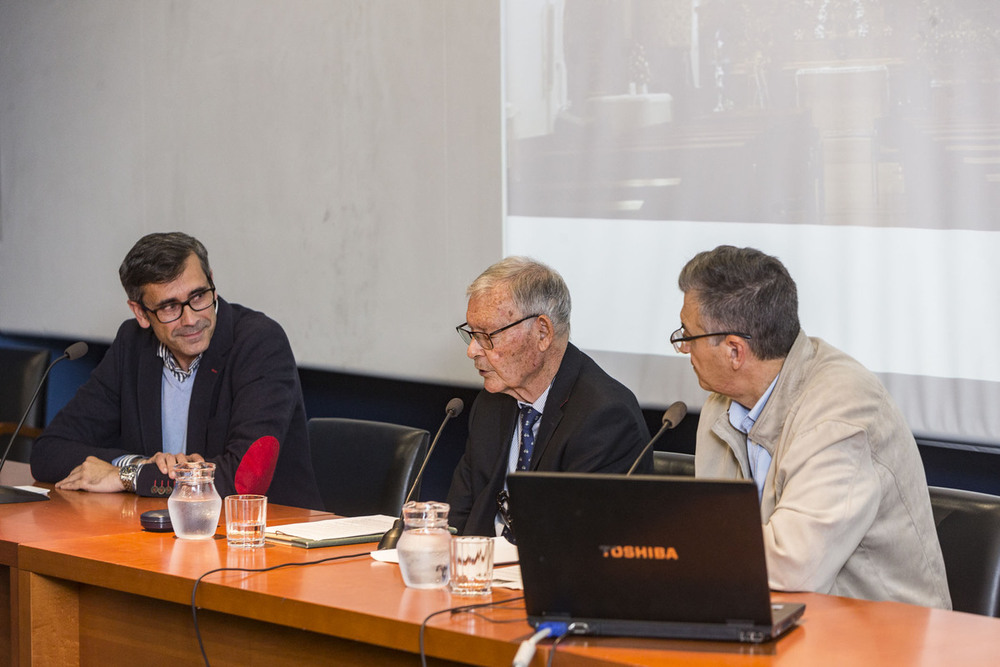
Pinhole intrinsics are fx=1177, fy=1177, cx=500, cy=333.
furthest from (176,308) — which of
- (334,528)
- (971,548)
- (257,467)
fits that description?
(971,548)

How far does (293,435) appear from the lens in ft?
9.87

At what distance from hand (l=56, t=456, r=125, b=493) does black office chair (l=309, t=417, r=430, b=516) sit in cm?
53

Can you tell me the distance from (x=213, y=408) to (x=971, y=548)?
6.00 feet

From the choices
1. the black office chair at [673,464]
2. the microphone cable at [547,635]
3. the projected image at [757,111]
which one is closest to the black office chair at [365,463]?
the black office chair at [673,464]

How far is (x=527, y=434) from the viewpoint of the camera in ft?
8.47

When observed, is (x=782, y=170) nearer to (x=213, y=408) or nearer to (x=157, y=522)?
(x=213, y=408)

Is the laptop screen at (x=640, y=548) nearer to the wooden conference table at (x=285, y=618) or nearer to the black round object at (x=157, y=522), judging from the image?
the wooden conference table at (x=285, y=618)

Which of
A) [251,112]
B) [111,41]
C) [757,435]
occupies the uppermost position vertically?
[111,41]

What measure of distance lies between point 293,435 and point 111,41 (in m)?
2.34

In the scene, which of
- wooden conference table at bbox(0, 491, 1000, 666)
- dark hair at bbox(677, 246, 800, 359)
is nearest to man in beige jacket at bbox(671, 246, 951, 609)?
dark hair at bbox(677, 246, 800, 359)

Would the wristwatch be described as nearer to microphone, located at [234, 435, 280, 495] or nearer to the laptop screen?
microphone, located at [234, 435, 280, 495]

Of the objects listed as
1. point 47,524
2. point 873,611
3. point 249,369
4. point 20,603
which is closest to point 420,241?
point 249,369

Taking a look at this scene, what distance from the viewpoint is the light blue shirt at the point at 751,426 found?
2176mm

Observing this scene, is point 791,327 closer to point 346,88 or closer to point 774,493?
point 774,493
